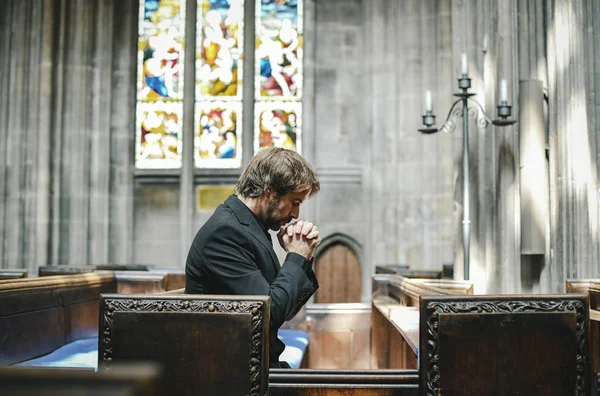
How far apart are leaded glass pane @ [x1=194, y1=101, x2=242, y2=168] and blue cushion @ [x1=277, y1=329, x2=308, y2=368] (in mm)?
6106

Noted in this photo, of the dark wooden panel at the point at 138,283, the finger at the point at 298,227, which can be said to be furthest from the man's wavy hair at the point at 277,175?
the dark wooden panel at the point at 138,283

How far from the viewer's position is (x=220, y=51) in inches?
432

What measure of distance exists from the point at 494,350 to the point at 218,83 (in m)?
9.38

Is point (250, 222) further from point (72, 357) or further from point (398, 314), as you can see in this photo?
point (72, 357)

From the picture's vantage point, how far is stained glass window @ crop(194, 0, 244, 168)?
1084cm

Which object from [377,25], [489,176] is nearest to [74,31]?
[377,25]

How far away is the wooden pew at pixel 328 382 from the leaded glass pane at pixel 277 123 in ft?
28.4

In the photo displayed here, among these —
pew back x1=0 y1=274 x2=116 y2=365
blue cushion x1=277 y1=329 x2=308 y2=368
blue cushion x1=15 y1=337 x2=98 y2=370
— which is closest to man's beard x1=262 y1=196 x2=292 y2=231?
blue cushion x1=277 y1=329 x2=308 y2=368

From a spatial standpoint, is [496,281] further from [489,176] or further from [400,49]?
[400,49]

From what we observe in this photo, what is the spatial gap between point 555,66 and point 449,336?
15.7 ft

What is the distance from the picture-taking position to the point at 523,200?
6.42m

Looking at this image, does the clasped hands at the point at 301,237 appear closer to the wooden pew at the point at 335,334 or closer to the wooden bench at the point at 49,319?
the wooden bench at the point at 49,319

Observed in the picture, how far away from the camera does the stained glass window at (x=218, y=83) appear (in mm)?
10844

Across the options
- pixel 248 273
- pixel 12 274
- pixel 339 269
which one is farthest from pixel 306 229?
pixel 339 269
